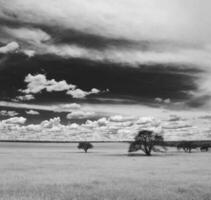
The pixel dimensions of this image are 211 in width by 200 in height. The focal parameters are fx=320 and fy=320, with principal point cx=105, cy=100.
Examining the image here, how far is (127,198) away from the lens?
1812 cm

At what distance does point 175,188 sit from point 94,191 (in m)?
6.00

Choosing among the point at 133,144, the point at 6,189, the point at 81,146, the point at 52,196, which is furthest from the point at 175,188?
the point at 81,146

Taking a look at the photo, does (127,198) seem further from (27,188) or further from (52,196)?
(27,188)

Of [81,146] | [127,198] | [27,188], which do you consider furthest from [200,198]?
[81,146]

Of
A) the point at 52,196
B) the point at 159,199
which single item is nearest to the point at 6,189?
the point at 52,196

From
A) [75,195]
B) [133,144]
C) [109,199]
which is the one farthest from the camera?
[133,144]

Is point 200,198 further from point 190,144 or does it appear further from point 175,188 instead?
point 190,144

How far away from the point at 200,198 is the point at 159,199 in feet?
8.22

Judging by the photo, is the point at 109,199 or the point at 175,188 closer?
the point at 109,199

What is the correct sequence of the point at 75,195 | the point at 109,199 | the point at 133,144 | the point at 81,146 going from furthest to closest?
the point at 81,146
the point at 133,144
the point at 75,195
the point at 109,199

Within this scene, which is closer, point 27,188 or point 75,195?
point 75,195

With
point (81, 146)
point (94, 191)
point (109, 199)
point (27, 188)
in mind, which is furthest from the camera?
point (81, 146)

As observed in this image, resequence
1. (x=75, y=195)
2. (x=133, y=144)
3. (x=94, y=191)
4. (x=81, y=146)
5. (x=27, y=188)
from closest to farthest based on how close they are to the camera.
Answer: (x=75, y=195) → (x=94, y=191) → (x=27, y=188) → (x=133, y=144) → (x=81, y=146)

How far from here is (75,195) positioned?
19328mm
